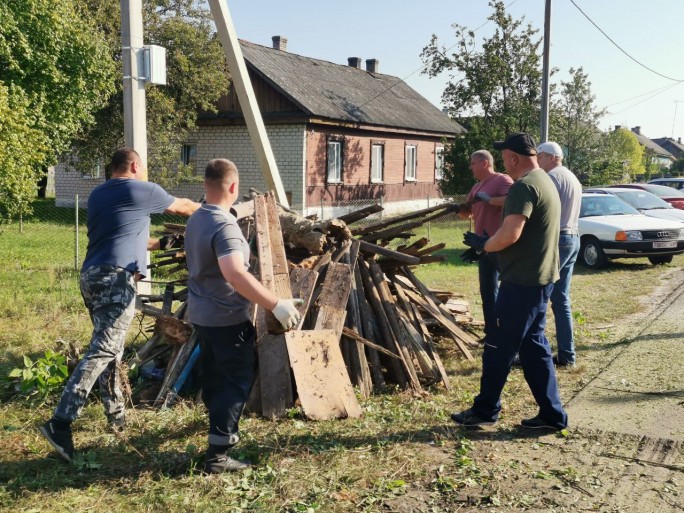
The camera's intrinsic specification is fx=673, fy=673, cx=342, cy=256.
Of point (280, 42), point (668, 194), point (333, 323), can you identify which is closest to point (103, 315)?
point (333, 323)

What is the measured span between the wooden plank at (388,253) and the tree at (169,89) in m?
17.3

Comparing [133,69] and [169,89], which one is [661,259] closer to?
[133,69]

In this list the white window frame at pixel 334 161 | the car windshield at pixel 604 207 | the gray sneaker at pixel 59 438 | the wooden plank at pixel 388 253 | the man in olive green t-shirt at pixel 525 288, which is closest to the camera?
the gray sneaker at pixel 59 438

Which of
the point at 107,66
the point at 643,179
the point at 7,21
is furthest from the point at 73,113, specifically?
the point at 643,179

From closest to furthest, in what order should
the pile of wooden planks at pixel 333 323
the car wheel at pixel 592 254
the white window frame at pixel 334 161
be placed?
the pile of wooden planks at pixel 333 323, the car wheel at pixel 592 254, the white window frame at pixel 334 161

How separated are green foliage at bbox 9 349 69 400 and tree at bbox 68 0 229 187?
17.8 metres

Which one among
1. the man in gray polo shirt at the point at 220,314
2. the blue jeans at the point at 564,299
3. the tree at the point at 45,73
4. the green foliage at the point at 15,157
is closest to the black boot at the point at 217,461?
the man in gray polo shirt at the point at 220,314

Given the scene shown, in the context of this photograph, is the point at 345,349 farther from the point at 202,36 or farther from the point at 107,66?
the point at 202,36

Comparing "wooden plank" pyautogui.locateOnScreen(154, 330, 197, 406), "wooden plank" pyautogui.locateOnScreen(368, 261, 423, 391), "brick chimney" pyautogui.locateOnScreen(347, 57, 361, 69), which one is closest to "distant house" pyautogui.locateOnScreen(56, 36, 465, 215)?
"brick chimney" pyautogui.locateOnScreen(347, 57, 361, 69)

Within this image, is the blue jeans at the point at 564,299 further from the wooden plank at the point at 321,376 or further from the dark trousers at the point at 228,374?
the dark trousers at the point at 228,374

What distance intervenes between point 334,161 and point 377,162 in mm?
3418

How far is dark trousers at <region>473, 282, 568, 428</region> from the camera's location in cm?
475

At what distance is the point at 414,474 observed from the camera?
4.25 metres

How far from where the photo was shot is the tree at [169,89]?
22.2 meters
